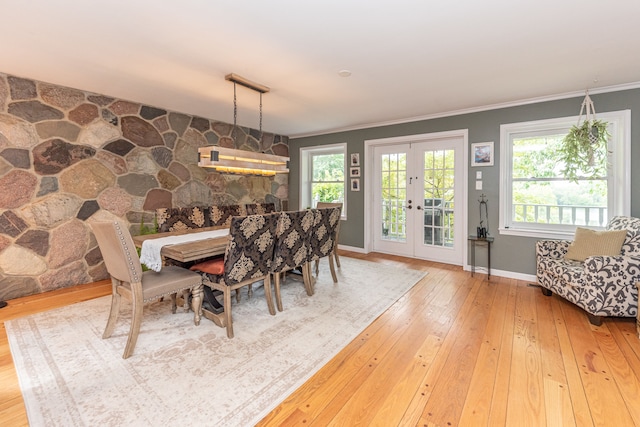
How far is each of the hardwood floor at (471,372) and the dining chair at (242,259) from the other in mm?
959

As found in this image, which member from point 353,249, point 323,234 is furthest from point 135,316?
point 353,249

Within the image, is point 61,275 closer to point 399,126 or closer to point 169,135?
point 169,135

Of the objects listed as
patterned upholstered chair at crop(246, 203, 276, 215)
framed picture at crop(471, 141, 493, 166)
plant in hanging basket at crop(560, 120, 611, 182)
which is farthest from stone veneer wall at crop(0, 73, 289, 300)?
plant in hanging basket at crop(560, 120, 611, 182)

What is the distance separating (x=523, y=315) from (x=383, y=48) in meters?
2.70

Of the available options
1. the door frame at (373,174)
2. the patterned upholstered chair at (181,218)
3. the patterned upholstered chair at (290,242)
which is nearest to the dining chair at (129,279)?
the patterned upholstered chair at (290,242)

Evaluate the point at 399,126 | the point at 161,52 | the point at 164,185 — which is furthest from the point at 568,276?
the point at 164,185

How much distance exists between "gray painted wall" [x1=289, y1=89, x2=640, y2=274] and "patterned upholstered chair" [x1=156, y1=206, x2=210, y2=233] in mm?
2777

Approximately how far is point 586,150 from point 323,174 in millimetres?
4021

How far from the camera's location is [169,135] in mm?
4211

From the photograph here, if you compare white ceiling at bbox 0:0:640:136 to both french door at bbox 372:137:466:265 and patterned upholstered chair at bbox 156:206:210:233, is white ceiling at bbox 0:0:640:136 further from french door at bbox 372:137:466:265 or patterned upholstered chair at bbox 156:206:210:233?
patterned upholstered chair at bbox 156:206:210:233

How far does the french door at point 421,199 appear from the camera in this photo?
14.3ft

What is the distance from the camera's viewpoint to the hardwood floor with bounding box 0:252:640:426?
4.88ft

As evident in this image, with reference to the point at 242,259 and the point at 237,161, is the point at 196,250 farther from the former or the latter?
the point at 237,161

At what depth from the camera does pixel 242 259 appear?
2316mm
